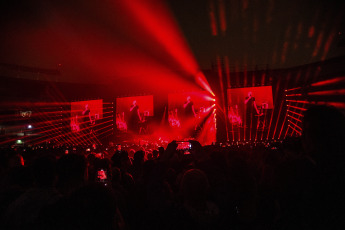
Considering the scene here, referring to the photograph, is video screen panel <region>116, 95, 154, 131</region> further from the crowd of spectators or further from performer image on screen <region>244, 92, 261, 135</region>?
the crowd of spectators

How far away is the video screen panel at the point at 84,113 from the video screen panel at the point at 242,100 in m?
11.1

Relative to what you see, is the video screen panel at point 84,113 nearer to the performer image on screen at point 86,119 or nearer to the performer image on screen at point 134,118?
the performer image on screen at point 86,119

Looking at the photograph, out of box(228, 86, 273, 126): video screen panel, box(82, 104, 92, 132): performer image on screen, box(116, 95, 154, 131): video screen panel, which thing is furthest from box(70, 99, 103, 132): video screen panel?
box(228, 86, 273, 126): video screen panel

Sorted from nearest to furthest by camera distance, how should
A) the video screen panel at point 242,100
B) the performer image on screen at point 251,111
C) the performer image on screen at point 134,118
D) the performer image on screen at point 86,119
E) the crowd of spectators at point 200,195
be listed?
1. the crowd of spectators at point 200,195
2. the video screen panel at point 242,100
3. the performer image on screen at point 251,111
4. the performer image on screen at point 134,118
5. the performer image on screen at point 86,119

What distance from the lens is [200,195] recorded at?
1843 mm

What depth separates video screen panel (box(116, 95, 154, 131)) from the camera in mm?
18797

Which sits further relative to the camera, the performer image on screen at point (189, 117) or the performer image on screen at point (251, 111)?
the performer image on screen at point (189, 117)

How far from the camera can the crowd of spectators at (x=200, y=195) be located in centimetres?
120

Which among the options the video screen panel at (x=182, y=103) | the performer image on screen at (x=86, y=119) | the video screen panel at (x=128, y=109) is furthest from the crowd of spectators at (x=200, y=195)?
the performer image on screen at (x=86, y=119)

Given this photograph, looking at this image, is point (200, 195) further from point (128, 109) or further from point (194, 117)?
point (128, 109)

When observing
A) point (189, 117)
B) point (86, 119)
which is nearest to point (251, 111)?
point (189, 117)

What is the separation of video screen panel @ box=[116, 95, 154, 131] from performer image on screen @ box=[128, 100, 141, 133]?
116 mm

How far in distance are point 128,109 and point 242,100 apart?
355 inches

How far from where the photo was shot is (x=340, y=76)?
1197 cm
